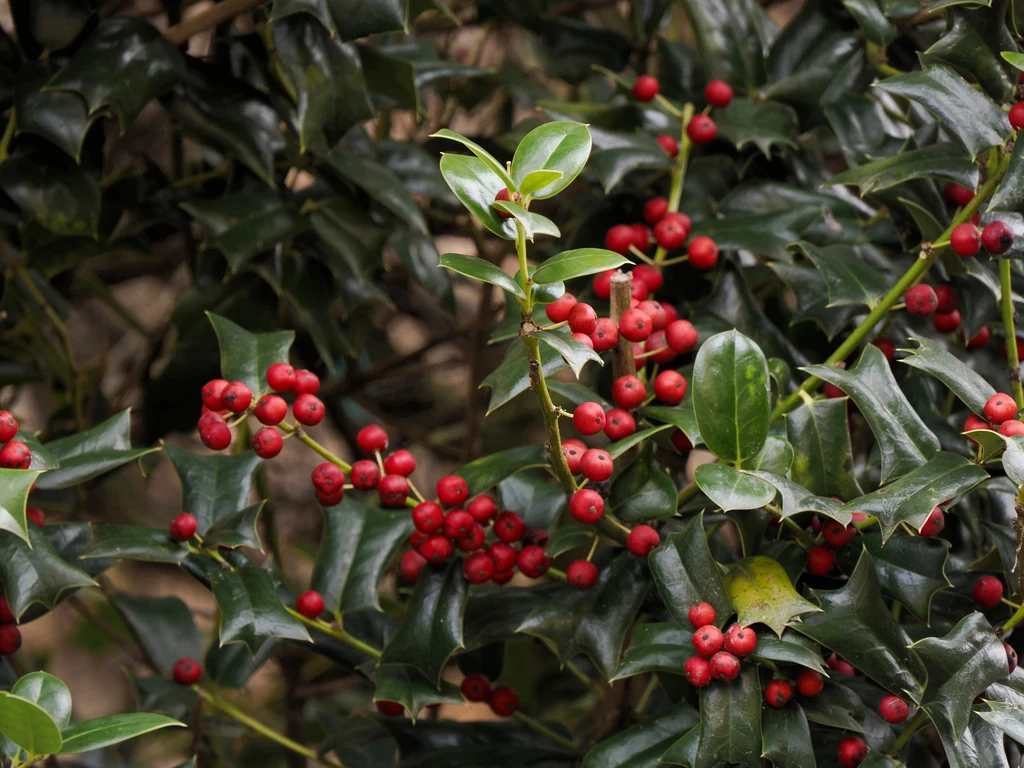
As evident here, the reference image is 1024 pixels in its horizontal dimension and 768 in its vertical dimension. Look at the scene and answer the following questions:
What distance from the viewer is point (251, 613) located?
33.9 inches

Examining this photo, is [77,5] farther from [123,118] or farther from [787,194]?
[787,194]

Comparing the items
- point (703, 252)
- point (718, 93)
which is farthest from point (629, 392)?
point (718, 93)

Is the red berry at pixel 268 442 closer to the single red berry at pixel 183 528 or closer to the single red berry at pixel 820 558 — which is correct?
the single red berry at pixel 183 528

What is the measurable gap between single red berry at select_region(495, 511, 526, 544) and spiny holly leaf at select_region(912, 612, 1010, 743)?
1.17 ft

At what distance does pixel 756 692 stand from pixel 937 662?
0.13 metres

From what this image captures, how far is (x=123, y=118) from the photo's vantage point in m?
1.06

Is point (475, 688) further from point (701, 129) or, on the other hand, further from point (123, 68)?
point (123, 68)

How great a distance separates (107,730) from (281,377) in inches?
12.5

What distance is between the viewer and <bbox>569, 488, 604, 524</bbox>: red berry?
81 cm

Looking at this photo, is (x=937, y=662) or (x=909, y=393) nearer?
(x=937, y=662)

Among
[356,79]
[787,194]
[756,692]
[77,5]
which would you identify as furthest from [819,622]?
[77,5]

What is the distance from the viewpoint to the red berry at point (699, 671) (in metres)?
0.76

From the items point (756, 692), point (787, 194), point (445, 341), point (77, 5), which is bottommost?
point (445, 341)

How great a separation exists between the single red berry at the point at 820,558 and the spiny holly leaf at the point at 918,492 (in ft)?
0.39
